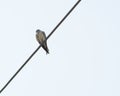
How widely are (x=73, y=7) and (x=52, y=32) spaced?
54 cm

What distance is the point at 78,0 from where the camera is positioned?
553 cm

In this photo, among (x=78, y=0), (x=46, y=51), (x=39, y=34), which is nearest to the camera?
(x=78, y=0)

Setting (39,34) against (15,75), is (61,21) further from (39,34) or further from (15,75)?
(39,34)

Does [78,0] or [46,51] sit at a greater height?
[78,0]

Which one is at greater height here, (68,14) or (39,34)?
(68,14)

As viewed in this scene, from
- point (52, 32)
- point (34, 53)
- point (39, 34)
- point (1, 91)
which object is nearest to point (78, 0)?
point (52, 32)

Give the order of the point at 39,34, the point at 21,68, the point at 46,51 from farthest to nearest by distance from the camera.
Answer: the point at 39,34, the point at 46,51, the point at 21,68

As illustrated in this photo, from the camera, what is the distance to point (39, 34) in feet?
41.0

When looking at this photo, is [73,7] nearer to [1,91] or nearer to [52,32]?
[52,32]

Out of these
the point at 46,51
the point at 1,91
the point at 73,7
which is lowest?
the point at 46,51

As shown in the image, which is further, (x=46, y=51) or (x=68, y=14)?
(x=46, y=51)

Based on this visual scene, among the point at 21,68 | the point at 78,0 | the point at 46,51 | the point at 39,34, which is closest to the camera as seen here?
the point at 78,0

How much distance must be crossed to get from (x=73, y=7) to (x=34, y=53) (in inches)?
38.5

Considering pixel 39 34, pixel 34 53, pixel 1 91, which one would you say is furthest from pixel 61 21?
pixel 39 34
